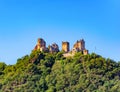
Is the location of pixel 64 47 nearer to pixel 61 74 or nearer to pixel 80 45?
pixel 80 45

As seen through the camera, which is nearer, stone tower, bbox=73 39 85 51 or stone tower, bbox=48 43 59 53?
stone tower, bbox=73 39 85 51

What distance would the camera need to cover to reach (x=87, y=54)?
86.8 m

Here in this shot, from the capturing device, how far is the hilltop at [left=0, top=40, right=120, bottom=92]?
82.6 m

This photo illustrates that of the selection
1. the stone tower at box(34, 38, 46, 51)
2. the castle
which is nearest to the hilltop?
the castle

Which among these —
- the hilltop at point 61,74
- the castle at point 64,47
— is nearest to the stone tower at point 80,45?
the castle at point 64,47

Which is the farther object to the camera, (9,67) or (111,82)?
(9,67)

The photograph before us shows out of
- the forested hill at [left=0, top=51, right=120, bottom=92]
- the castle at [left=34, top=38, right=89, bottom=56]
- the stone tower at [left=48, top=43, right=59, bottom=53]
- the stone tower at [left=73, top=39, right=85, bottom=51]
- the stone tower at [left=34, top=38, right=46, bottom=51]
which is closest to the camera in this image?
the forested hill at [left=0, top=51, right=120, bottom=92]

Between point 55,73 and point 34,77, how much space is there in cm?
220

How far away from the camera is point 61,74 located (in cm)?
8444

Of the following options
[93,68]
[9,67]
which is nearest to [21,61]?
[9,67]

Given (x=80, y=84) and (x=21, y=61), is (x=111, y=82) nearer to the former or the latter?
(x=80, y=84)

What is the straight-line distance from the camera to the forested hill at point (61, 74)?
82562 mm

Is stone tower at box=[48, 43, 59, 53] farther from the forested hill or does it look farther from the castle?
the forested hill

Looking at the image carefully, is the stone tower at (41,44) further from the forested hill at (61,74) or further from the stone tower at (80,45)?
the stone tower at (80,45)
